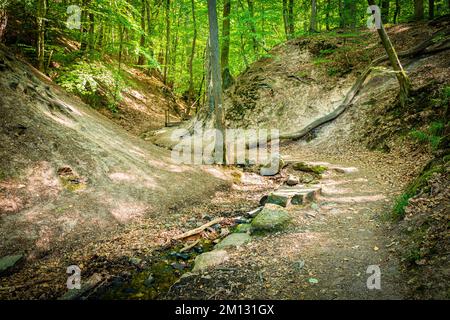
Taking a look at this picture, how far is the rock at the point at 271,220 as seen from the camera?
600 centimetres

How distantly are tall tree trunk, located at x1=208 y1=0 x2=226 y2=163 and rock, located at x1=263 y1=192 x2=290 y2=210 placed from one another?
4.51 m

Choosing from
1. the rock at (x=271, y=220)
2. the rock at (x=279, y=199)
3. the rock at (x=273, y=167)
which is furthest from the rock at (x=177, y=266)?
the rock at (x=273, y=167)

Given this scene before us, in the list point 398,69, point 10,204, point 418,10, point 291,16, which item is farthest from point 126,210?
point 291,16

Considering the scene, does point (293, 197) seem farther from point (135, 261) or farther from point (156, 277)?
point (135, 261)

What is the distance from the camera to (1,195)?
603 cm

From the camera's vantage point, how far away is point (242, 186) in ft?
33.7

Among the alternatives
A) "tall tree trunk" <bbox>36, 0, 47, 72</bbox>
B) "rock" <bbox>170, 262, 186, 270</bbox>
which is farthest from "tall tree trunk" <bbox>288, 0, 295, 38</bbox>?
"rock" <bbox>170, 262, 186, 270</bbox>

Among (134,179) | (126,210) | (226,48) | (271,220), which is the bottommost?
(126,210)

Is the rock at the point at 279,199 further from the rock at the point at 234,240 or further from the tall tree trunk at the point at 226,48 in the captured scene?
the tall tree trunk at the point at 226,48

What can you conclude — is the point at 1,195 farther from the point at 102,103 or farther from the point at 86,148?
the point at 102,103

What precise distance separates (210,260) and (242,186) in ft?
17.1

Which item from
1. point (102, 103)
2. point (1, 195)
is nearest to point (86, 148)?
point (1, 195)

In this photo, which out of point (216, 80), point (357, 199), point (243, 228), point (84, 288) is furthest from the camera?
point (216, 80)

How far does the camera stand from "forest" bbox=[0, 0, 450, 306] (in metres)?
4.49
